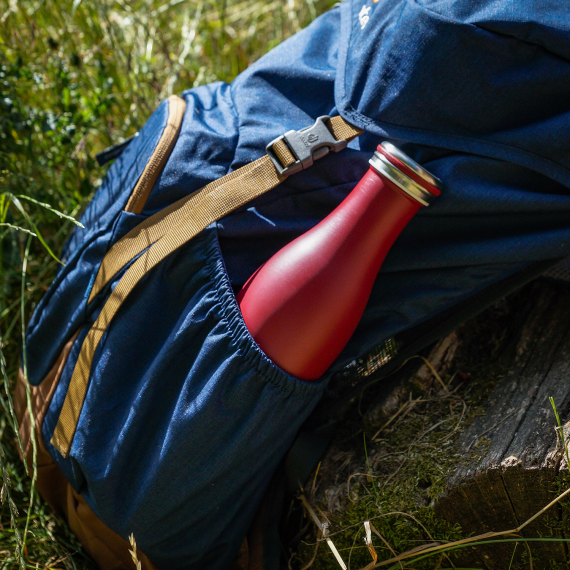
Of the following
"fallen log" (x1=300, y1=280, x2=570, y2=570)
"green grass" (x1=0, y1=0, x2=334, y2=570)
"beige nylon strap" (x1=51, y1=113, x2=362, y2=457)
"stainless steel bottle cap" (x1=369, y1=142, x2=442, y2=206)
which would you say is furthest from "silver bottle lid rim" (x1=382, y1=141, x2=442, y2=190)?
"green grass" (x1=0, y1=0, x2=334, y2=570)

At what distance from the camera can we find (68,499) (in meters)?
1.07

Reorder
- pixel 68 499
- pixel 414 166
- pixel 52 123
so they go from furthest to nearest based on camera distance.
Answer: pixel 52 123, pixel 68 499, pixel 414 166

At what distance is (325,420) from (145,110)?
1.13 meters

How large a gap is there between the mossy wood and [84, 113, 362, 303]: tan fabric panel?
1.99 feet

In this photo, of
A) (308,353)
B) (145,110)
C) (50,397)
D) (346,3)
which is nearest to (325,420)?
(308,353)

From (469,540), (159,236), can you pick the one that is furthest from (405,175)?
(469,540)

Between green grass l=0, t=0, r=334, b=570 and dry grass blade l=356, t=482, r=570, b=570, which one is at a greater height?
green grass l=0, t=0, r=334, b=570

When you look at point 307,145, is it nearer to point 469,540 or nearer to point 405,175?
point 405,175

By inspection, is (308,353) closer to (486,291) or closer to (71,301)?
(486,291)

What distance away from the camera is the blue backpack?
82 centimetres

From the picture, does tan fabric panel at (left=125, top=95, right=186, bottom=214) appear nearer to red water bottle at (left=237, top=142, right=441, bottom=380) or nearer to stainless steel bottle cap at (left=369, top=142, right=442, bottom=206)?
red water bottle at (left=237, top=142, right=441, bottom=380)

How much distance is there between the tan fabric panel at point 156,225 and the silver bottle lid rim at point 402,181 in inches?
4.2

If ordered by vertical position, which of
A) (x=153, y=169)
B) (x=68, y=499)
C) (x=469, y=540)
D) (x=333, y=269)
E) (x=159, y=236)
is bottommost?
(x=469, y=540)

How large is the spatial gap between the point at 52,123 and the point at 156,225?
0.61 meters
